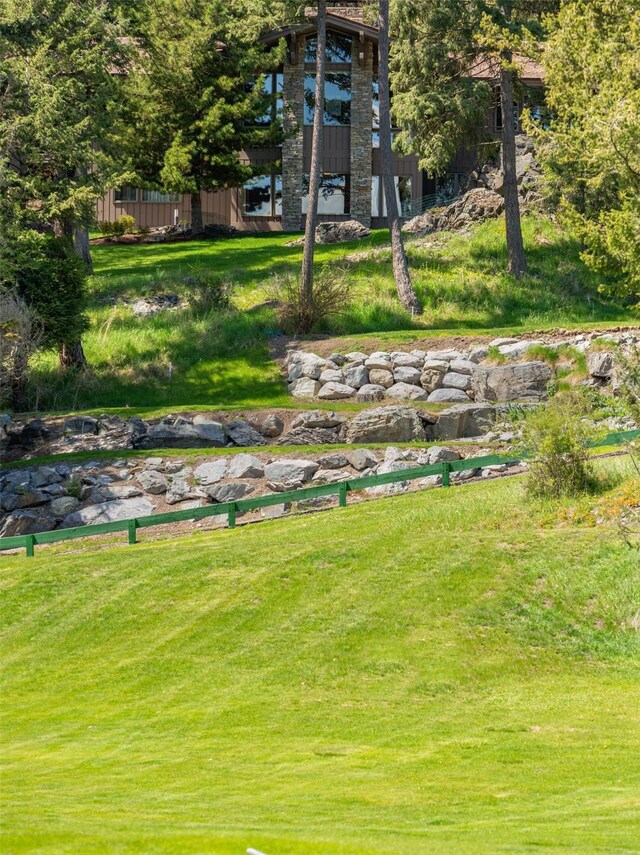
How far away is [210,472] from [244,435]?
119 inches

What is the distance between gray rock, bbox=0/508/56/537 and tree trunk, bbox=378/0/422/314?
17.0 m

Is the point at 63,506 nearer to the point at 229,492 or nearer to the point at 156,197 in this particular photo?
the point at 229,492

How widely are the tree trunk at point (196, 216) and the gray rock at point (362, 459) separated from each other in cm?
3048

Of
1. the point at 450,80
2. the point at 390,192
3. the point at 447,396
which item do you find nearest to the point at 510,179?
the point at 390,192

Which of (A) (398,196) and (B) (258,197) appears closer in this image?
(A) (398,196)

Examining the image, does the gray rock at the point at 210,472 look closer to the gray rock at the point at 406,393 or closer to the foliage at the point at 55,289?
the gray rock at the point at 406,393

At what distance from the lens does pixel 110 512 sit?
24.6m

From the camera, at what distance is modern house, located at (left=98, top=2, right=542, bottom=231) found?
5394 centimetres

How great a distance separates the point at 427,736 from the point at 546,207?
36.2 m

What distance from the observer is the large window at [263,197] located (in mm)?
55781

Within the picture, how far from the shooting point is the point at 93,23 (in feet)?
109

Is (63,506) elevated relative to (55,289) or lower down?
lower down

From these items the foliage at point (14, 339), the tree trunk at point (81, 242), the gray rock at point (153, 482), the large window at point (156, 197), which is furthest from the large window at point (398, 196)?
the gray rock at point (153, 482)

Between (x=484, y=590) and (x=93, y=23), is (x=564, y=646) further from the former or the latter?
(x=93, y=23)
